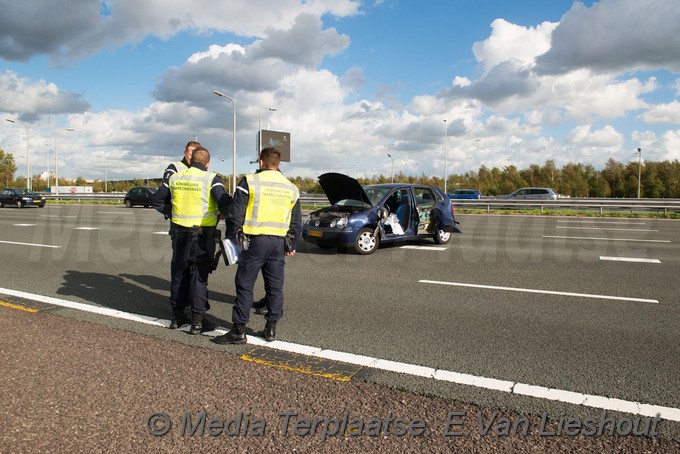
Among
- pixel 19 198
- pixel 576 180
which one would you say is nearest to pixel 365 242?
pixel 19 198

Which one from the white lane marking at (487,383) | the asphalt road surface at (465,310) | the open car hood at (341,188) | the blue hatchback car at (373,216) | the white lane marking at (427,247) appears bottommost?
the white lane marking at (487,383)

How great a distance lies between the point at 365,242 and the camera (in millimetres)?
10688

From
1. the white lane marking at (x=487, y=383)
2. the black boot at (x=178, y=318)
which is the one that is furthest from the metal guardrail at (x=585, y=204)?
the white lane marking at (x=487, y=383)

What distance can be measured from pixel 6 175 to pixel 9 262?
73.3 metres

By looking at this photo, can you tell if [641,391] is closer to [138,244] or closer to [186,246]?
[186,246]

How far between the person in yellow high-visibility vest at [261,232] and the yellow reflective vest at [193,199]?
1.68 ft

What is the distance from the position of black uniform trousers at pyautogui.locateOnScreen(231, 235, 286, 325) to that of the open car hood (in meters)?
5.64

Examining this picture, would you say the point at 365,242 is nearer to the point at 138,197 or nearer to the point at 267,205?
the point at 267,205

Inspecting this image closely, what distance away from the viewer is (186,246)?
499 centimetres

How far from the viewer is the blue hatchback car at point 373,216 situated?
34.5ft

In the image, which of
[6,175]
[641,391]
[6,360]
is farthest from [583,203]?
[6,175]

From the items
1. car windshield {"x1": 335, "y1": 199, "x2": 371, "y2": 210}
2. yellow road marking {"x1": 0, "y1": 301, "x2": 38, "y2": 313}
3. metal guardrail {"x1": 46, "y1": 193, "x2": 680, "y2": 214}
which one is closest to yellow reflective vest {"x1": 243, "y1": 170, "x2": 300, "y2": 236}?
yellow road marking {"x1": 0, "y1": 301, "x2": 38, "y2": 313}

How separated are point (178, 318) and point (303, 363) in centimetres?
175

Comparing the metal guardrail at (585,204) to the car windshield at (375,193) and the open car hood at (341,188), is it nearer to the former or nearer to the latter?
the car windshield at (375,193)
